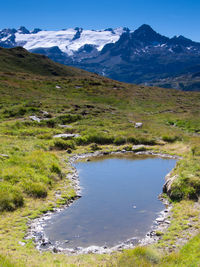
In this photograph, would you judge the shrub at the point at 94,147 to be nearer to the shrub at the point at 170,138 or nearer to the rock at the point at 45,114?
the shrub at the point at 170,138

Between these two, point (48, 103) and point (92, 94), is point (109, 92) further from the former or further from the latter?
point (48, 103)

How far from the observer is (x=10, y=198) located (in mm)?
18578

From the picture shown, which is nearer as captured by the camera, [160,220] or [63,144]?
[160,220]

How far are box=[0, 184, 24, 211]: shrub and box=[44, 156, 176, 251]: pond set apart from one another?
8.61ft

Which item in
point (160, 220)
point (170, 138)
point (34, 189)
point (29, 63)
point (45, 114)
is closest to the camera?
point (160, 220)

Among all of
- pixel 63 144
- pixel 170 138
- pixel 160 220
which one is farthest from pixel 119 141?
pixel 160 220

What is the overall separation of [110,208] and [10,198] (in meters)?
7.13

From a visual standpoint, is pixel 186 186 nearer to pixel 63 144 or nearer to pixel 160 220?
pixel 160 220

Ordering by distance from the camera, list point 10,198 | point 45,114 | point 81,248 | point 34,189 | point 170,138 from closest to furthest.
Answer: point 81,248 → point 10,198 → point 34,189 → point 170,138 → point 45,114

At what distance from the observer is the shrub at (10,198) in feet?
59.7

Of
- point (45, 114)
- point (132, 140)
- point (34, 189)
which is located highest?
point (45, 114)

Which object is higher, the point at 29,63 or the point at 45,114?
the point at 29,63

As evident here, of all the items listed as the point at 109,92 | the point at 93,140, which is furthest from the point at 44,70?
the point at 93,140

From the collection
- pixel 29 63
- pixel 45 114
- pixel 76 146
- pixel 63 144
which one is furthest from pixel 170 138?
pixel 29 63
